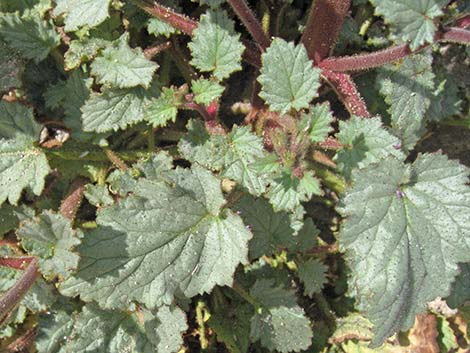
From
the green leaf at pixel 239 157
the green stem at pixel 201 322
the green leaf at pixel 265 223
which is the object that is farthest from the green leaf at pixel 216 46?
the green stem at pixel 201 322

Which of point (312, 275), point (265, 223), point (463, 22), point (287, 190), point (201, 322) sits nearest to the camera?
point (463, 22)

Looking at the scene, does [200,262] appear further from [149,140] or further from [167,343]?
[149,140]

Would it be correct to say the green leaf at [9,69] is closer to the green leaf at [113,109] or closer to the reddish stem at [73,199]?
the green leaf at [113,109]

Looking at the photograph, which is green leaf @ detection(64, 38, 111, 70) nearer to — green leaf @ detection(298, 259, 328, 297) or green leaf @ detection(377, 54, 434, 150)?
green leaf @ detection(377, 54, 434, 150)

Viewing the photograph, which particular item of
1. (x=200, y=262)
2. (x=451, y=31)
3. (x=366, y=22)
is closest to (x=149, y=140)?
(x=200, y=262)

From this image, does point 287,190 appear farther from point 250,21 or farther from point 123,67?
point 123,67

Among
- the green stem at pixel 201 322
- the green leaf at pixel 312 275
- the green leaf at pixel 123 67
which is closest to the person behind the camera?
the green leaf at pixel 123 67

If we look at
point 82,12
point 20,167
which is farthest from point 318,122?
point 20,167
